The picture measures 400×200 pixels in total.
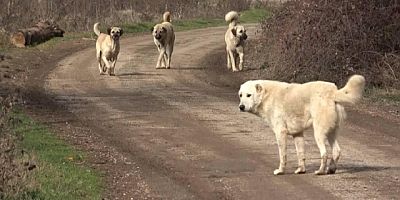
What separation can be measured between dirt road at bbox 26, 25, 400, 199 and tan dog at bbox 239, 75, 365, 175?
363mm

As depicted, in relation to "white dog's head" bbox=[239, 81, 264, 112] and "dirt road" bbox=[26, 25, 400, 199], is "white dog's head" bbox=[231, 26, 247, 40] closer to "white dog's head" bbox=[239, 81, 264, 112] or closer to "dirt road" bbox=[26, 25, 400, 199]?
"dirt road" bbox=[26, 25, 400, 199]

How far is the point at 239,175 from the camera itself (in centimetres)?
1090

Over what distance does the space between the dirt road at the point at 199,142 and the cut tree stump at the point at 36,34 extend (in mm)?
6574

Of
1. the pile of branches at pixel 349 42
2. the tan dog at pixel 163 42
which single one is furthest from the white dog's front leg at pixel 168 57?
the pile of branches at pixel 349 42

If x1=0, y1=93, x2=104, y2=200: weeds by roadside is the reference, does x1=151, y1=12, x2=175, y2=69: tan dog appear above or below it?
below

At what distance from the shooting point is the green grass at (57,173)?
9.69 meters

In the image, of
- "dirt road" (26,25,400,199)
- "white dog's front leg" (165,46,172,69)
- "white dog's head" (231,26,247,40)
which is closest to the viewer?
"dirt road" (26,25,400,199)

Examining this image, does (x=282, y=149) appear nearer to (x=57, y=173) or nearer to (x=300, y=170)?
(x=300, y=170)

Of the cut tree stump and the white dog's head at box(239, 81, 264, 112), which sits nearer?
the white dog's head at box(239, 81, 264, 112)

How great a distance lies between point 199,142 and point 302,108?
3.01 metres

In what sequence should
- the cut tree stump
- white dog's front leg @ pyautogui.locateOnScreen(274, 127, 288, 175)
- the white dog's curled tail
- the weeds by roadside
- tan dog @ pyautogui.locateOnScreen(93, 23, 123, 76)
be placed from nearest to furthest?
1. the weeds by roadside
2. the white dog's curled tail
3. white dog's front leg @ pyautogui.locateOnScreen(274, 127, 288, 175)
4. tan dog @ pyautogui.locateOnScreen(93, 23, 123, 76)
5. the cut tree stump

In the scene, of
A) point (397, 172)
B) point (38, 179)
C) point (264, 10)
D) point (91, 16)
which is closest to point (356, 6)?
point (397, 172)

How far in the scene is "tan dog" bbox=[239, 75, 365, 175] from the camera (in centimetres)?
1045

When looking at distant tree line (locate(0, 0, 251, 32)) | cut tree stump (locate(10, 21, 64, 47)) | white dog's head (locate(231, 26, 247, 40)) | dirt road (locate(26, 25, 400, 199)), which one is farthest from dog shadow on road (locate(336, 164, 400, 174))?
distant tree line (locate(0, 0, 251, 32))
